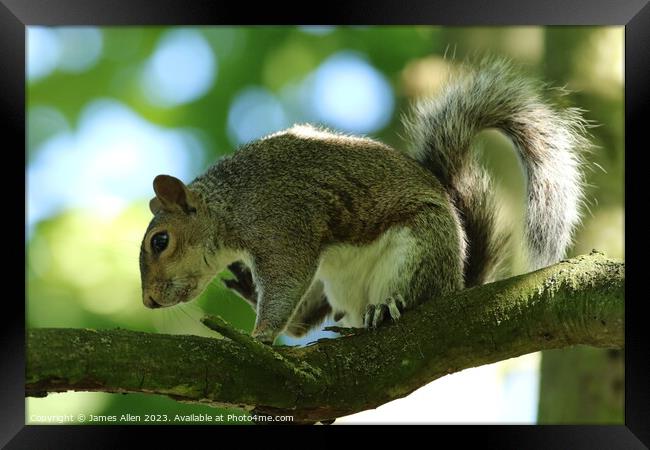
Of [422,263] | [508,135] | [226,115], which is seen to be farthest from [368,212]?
[226,115]

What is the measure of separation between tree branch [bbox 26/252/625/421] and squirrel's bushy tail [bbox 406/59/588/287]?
2.27 ft

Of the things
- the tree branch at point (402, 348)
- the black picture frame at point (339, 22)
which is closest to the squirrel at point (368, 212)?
the tree branch at point (402, 348)

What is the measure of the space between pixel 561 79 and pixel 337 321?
2010 millimetres

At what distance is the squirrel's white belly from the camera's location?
143 inches

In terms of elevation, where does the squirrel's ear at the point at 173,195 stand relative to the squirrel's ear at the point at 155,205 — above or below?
below

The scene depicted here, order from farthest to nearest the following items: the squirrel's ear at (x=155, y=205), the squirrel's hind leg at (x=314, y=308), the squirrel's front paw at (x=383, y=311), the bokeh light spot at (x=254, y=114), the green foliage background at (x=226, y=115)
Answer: the bokeh light spot at (x=254, y=114) → the green foliage background at (x=226, y=115) → the squirrel's hind leg at (x=314, y=308) → the squirrel's ear at (x=155, y=205) → the squirrel's front paw at (x=383, y=311)

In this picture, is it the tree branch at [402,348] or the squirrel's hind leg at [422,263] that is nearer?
the tree branch at [402,348]

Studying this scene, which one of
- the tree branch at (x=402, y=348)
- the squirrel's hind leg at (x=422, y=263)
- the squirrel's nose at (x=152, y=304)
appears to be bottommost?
the tree branch at (x=402, y=348)

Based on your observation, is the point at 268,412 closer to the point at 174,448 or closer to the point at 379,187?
the point at 174,448

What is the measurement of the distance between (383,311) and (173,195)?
121 centimetres

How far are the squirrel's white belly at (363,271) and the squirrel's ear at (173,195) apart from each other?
0.72m

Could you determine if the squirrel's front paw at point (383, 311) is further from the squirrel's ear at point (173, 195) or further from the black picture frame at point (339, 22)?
the squirrel's ear at point (173, 195)

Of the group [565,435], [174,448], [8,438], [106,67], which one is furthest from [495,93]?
[106,67]

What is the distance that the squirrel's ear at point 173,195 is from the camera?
3.82 meters
